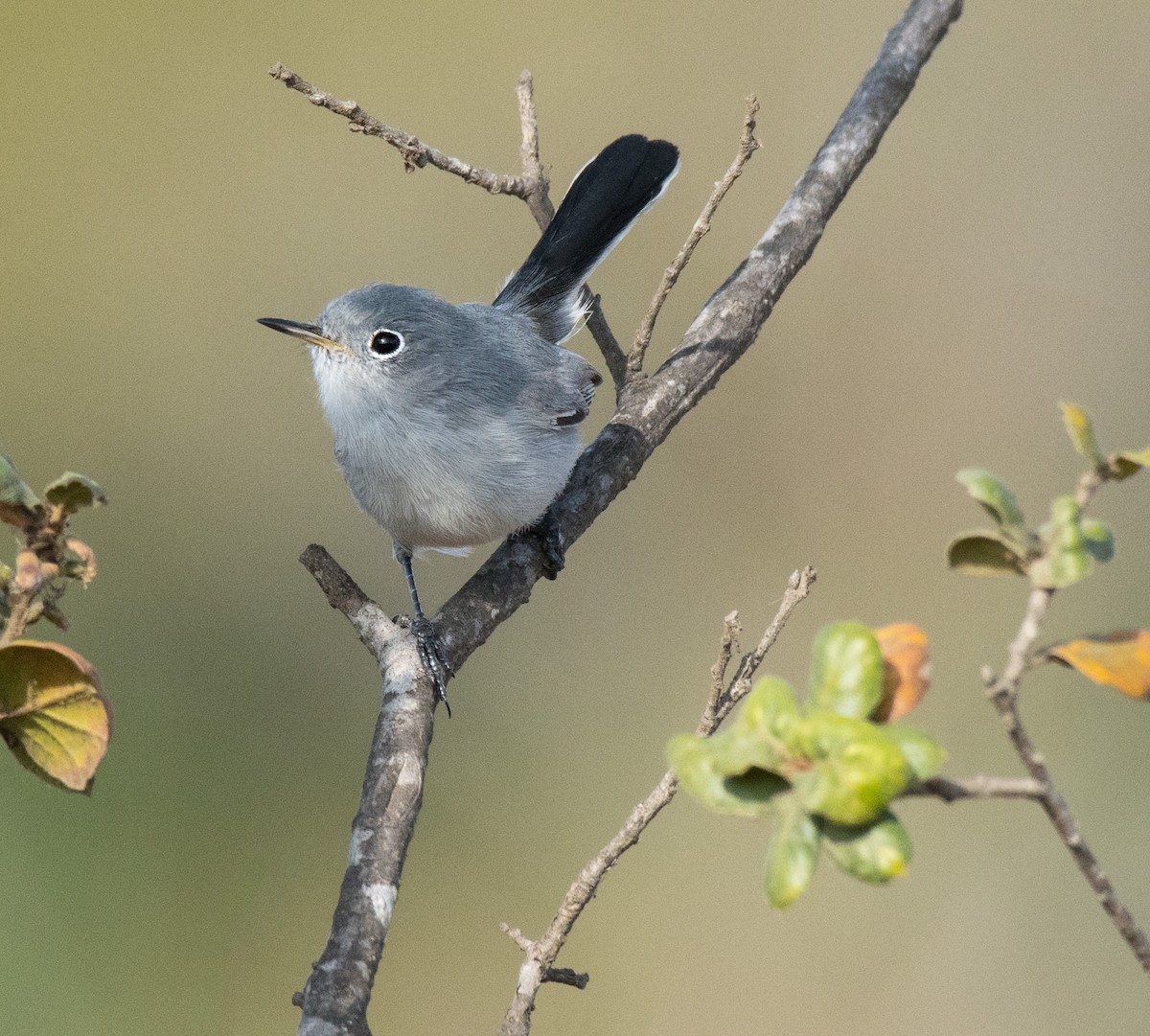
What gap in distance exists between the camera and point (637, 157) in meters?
2.57

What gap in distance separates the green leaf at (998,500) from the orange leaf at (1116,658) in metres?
0.06

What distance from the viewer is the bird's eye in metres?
2.14

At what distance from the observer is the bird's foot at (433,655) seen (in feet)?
4.78

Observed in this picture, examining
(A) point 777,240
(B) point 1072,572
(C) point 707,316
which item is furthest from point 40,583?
(A) point 777,240

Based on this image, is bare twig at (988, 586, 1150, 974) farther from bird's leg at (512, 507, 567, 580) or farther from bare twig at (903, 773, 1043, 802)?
bird's leg at (512, 507, 567, 580)

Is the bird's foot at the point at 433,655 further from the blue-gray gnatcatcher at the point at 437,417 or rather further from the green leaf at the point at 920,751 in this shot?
the green leaf at the point at 920,751

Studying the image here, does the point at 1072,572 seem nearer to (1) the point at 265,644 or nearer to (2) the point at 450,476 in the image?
(2) the point at 450,476

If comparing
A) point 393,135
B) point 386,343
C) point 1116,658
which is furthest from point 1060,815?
point 386,343

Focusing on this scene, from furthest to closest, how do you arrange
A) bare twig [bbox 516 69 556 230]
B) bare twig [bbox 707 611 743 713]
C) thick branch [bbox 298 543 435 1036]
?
bare twig [bbox 516 69 556 230] < bare twig [bbox 707 611 743 713] < thick branch [bbox 298 543 435 1036]

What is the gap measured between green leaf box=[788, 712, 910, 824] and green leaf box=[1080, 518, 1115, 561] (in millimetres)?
140

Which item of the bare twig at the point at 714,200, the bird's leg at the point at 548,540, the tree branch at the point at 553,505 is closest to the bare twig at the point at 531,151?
the tree branch at the point at 553,505

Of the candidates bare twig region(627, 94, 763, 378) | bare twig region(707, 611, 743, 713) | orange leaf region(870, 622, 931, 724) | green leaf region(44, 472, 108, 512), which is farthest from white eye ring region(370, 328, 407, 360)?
orange leaf region(870, 622, 931, 724)

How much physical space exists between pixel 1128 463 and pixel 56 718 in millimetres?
617

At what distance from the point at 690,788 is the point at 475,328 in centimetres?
184
